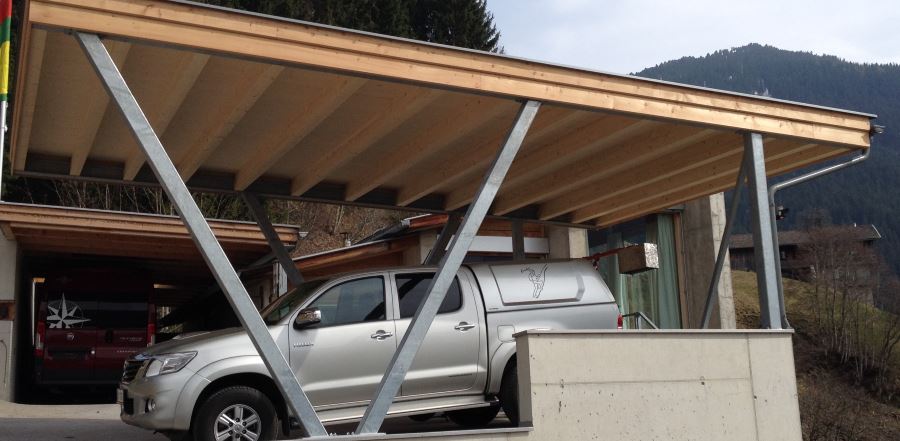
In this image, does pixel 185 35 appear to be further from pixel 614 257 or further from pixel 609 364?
pixel 614 257

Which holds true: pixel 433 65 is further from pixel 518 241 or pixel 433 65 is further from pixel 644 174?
pixel 518 241

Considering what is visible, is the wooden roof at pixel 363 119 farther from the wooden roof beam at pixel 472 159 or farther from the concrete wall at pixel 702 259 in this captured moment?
the concrete wall at pixel 702 259

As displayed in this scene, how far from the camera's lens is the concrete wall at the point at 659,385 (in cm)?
734

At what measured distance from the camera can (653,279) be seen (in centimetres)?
2091

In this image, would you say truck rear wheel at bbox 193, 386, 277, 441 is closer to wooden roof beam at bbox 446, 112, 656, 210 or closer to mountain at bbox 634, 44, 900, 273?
wooden roof beam at bbox 446, 112, 656, 210

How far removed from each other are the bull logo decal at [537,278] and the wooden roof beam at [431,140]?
5.30 feet

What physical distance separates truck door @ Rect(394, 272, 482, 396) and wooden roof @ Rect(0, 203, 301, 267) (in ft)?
19.1

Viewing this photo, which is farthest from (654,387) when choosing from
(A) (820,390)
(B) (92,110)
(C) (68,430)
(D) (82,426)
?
(A) (820,390)

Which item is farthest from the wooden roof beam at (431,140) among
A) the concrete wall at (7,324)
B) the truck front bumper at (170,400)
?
the concrete wall at (7,324)

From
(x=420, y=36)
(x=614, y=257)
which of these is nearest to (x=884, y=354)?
(x=614, y=257)

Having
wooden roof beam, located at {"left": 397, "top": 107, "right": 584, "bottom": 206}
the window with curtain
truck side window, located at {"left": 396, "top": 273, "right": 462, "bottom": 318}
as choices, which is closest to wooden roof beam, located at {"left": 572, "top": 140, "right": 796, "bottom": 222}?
wooden roof beam, located at {"left": 397, "top": 107, "right": 584, "bottom": 206}

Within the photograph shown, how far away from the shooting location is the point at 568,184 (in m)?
11.1

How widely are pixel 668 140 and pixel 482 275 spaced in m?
2.39

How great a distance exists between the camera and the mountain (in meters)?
97.1
